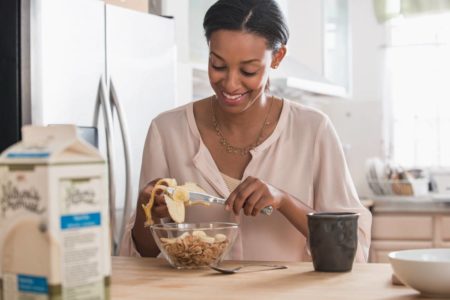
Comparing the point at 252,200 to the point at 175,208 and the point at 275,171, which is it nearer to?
the point at 175,208

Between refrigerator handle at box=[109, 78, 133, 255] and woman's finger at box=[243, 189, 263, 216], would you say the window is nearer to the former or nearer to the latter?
refrigerator handle at box=[109, 78, 133, 255]

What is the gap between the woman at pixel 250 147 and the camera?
1861mm

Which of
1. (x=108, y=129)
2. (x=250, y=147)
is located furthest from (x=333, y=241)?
(x=108, y=129)

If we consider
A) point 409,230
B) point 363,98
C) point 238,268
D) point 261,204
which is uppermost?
point 363,98

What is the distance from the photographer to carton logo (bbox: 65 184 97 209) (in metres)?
0.79

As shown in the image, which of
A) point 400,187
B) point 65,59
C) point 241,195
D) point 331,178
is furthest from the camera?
point 400,187

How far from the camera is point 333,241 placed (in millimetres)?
1452

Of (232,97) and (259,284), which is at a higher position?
(232,97)

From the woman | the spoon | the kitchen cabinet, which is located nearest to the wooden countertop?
the spoon

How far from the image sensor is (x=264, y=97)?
2.10 metres

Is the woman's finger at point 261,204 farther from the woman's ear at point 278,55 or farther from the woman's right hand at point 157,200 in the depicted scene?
the woman's ear at point 278,55

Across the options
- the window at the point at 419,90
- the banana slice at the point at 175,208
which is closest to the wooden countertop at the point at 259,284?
the banana slice at the point at 175,208

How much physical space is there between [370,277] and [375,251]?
10.3 ft

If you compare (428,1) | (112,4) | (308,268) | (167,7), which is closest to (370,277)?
(308,268)
